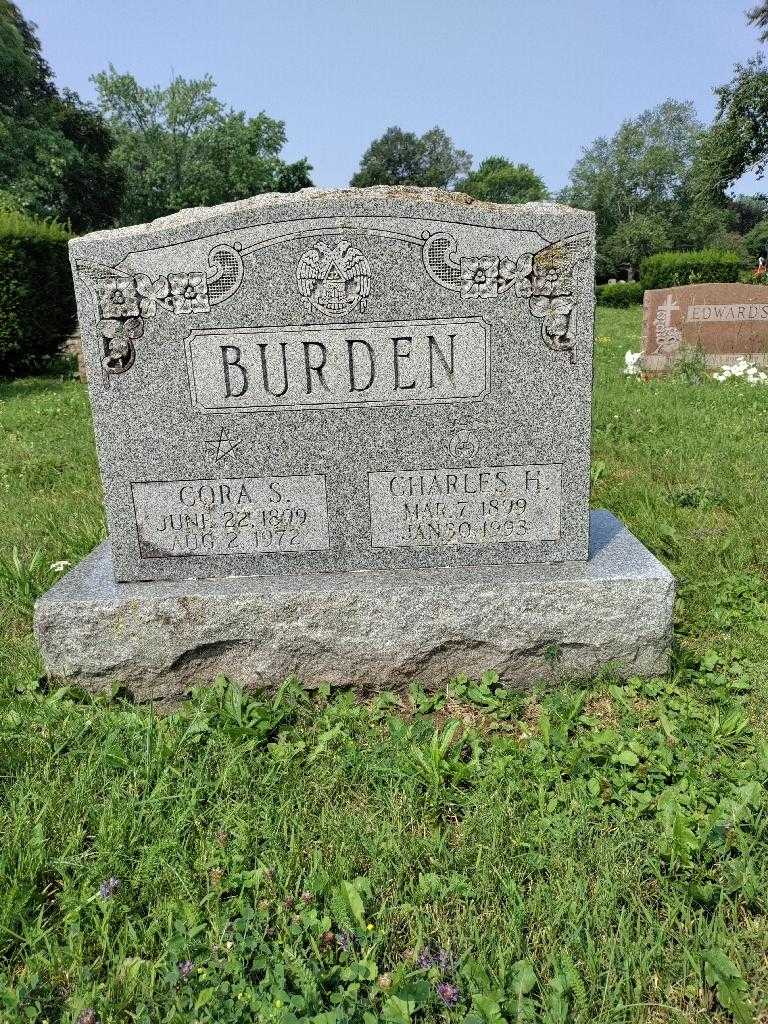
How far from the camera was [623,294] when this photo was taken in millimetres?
23688

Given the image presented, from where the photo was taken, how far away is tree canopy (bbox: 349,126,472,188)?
68750 mm

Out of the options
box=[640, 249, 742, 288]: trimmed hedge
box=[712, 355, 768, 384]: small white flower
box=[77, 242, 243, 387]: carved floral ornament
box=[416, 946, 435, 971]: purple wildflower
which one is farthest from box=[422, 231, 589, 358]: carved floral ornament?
box=[640, 249, 742, 288]: trimmed hedge

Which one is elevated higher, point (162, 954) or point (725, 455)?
point (725, 455)

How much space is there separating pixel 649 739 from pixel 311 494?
136cm

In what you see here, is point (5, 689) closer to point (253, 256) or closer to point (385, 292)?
point (253, 256)

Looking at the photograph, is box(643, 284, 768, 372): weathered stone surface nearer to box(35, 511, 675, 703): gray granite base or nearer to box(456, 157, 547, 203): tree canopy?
box(35, 511, 675, 703): gray granite base

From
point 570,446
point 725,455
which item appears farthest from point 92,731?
point 725,455

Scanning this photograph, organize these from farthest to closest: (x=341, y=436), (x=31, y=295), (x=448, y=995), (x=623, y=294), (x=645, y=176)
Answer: (x=645, y=176) < (x=623, y=294) < (x=31, y=295) < (x=341, y=436) < (x=448, y=995)

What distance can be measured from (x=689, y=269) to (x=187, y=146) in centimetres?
3053

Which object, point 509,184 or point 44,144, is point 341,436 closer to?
point 44,144

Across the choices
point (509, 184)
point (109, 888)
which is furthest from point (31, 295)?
point (509, 184)

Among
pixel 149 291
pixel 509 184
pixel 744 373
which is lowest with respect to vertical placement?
pixel 744 373

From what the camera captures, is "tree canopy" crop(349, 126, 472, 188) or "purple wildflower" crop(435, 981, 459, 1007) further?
"tree canopy" crop(349, 126, 472, 188)

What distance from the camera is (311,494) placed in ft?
8.34
